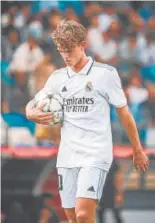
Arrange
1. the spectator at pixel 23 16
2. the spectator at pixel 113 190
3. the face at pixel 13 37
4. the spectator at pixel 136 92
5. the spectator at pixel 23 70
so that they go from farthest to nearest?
the spectator at pixel 23 16 < the face at pixel 13 37 < the spectator at pixel 136 92 < the spectator at pixel 23 70 < the spectator at pixel 113 190

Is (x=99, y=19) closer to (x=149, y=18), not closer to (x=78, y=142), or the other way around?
(x=149, y=18)

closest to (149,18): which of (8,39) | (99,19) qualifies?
(99,19)

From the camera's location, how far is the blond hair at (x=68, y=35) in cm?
567

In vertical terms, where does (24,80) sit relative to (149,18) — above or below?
below

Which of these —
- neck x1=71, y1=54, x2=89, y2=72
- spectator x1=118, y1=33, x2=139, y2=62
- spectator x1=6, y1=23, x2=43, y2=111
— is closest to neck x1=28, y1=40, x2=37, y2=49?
spectator x1=6, y1=23, x2=43, y2=111

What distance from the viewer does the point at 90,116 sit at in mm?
5770

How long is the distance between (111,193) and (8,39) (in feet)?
10.9

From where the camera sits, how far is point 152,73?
40.7 ft

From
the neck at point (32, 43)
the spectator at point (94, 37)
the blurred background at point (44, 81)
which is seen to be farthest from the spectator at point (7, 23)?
the spectator at point (94, 37)

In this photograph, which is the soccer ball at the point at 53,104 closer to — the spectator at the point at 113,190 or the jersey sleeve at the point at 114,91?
the jersey sleeve at the point at 114,91

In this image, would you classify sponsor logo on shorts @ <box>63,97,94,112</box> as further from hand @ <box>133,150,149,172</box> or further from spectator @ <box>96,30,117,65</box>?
spectator @ <box>96,30,117,65</box>

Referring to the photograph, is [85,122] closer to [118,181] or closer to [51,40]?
[118,181]

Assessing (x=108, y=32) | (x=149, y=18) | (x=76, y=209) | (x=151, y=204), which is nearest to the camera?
(x=76, y=209)

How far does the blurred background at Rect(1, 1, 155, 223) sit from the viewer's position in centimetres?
1050
